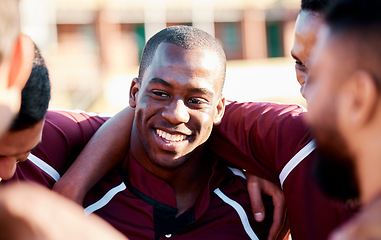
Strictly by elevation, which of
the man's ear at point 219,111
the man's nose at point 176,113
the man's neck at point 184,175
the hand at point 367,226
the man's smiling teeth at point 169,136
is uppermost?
the hand at point 367,226

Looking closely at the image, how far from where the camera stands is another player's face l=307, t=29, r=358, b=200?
1.58 metres

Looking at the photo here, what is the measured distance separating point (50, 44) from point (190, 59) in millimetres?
15176

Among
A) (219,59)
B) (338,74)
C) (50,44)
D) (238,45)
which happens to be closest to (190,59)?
(219,59)

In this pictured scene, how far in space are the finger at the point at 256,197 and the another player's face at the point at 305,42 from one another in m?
0.64

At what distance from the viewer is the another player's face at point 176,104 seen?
289cm

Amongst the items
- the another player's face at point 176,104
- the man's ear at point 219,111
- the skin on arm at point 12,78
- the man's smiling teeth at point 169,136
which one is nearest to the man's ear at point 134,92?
the another player's face at point 176,104

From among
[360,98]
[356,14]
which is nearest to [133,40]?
[356,14]

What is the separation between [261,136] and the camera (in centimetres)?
288

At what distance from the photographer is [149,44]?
3209 millimetres

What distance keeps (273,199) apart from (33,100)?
1.54 meters

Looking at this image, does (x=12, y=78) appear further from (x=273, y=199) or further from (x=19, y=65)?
(x=273, y=199)

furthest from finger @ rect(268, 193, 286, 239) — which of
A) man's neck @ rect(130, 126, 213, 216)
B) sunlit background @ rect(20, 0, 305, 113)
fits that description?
sunlit background @ rect(20, 0, 305, 113)

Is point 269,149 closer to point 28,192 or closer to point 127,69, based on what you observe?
point 28,192

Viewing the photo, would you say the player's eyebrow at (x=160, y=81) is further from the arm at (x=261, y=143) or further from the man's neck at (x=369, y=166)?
the man's neck at (x=369, y=166)
